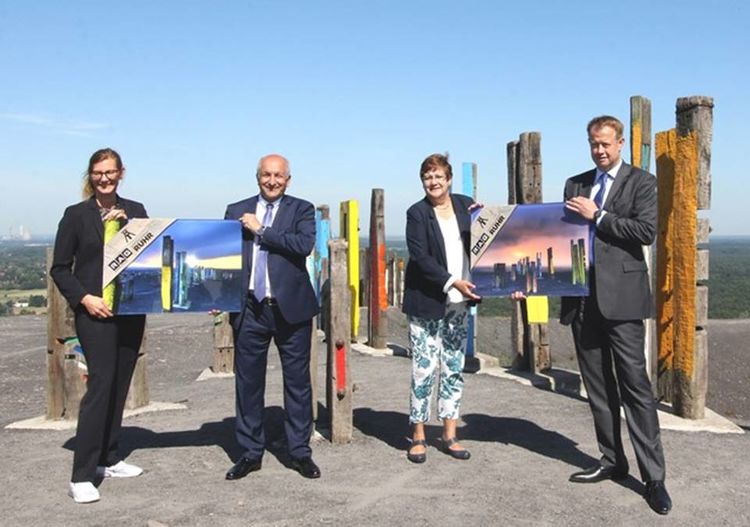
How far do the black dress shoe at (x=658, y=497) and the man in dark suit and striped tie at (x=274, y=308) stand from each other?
7.01 feet

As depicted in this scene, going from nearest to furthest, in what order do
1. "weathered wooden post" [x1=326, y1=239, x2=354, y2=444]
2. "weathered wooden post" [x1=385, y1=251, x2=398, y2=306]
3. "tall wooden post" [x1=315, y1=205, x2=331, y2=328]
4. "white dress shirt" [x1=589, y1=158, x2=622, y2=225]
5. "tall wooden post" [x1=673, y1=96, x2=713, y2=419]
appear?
"white dress shirt" [x1=589, y1=158, x2=622, y2=225]
"weathered wooden post" [x1=326, y1=239, x2=354, y2=444]
"tall wooden post" [x1=673, y1=96, x2=713, y2=419]
"tall wooden post" [x1=315, y1=205, x2=331, y2=328]
"weathered wooden post" [x1=385, y1=251, x2=398, y2=306]

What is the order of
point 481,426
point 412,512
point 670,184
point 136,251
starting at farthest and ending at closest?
point 670,184
point 481,426
point 136,251
point 412,512

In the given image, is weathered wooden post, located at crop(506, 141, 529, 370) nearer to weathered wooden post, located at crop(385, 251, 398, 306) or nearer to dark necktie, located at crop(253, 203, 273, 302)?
dark necktie, located at crop(253, 203, 273, 302)

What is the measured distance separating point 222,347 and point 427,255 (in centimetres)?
567

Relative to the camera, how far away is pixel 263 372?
535 cm

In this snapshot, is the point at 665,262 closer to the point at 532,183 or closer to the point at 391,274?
the point at 532,183

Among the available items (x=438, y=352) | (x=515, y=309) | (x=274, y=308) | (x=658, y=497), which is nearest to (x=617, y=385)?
(x=658, y=497)

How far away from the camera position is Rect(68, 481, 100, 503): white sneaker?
4.76 metres

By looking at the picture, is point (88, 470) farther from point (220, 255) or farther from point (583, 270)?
point (583, 270)

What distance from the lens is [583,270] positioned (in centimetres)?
502

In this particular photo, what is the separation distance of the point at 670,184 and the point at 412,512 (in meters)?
4.44

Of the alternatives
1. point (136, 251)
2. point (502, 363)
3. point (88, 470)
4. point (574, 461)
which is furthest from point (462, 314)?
point (502, 363)

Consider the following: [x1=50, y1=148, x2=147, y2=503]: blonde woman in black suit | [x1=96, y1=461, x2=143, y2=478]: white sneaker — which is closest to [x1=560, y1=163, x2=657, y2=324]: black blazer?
[x1=50, y1=148, x2=147, y2=503]: blonde woman in black suit

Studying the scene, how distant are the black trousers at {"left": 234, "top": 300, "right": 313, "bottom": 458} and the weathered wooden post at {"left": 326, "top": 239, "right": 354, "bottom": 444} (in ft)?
2.47
